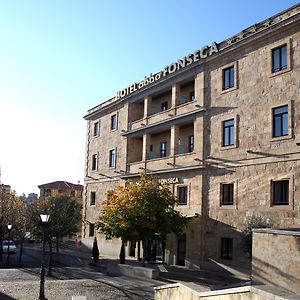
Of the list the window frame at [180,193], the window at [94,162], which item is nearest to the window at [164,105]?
the window frame at [180,193]

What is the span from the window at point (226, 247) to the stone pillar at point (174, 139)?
8014 millimetres

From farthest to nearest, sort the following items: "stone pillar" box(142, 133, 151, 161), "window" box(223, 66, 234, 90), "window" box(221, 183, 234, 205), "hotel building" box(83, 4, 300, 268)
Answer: "stone pillar" box(142, 133, 151, 161), "window" box(223, 66, 234, 90), "window" box(221, 183, 234, 205), "hotel building" box(83, 4, 300, 268)

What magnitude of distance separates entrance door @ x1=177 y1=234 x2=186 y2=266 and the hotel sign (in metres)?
12.6

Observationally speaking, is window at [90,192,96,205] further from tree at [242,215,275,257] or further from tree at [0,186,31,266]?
tree at [242,215,275,257]

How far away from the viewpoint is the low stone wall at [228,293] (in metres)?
7.97

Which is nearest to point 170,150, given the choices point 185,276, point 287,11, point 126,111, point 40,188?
point 126,111

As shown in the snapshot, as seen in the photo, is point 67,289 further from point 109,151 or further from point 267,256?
point 109,151

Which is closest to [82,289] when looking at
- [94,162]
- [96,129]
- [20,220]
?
[20,220]

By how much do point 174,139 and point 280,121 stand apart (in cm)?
984

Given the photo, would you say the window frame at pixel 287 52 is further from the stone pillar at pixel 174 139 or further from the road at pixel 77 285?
the road at pixel 77 285

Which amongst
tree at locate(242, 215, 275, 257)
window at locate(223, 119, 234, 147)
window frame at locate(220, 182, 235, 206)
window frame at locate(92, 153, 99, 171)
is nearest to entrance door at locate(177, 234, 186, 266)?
window frame at locate(220, 182, 235, 206)

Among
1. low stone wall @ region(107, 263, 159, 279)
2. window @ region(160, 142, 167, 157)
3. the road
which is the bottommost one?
the road

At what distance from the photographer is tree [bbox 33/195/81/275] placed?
40.2 m

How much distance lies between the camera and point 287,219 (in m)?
23.2
